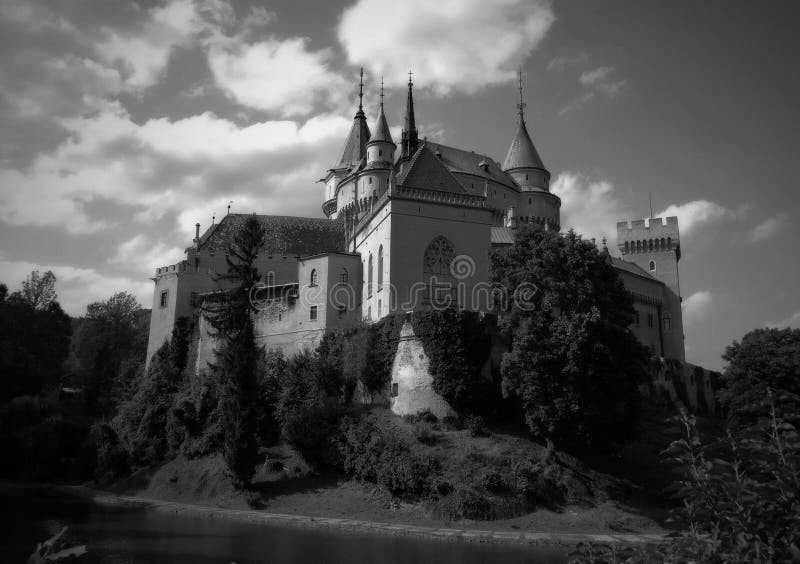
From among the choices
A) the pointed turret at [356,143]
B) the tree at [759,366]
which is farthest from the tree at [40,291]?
the tree at [759,366]

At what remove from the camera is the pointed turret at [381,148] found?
203 feet

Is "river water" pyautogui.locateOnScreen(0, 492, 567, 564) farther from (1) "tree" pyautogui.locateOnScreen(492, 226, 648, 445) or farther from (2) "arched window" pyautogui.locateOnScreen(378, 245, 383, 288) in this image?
(2) "arched window" pyautogui.locateOnScreen(378, 245, 383, 288)

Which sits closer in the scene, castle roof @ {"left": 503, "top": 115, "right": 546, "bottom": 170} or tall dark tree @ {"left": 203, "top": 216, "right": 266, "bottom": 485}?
tall dark tree @ {"left": 203, "top": 216, "right": 266, "bottom": 485}

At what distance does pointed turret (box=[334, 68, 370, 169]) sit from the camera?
7144 cm

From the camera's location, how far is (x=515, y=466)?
1280 inches

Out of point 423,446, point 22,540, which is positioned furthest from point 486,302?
point 22,540

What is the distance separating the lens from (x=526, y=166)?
243 feet

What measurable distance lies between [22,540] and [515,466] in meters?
20.8

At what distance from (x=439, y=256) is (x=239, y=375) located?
15.1 metres

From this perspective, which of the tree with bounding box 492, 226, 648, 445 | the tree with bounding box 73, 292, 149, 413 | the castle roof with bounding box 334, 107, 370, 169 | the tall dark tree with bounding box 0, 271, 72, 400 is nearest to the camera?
the tree with bounding box 492, 226, 648, 445

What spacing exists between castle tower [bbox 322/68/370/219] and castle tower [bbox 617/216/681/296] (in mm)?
31341

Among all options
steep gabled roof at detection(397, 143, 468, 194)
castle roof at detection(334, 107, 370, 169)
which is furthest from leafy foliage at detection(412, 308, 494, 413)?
castle roof at detection(334, 107, 370, 169)

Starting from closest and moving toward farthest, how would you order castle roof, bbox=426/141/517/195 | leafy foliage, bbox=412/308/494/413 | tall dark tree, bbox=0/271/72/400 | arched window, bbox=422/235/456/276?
leafy foliage, bbox=412/308/494/413 → arched window, bbox=422/235/456/276 → tall dark tree, bbox=0/271/72/400 → castle roof, bbox=426/141/517/195

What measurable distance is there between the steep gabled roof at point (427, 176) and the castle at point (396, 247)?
0.08 m
